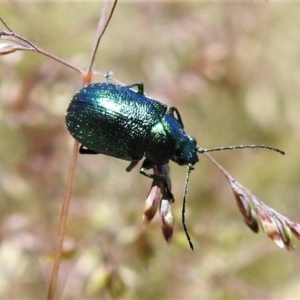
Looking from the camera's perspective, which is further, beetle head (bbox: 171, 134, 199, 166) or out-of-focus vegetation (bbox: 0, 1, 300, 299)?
out-of-focus vegetation (bbox: 0, 1, 300, 299)

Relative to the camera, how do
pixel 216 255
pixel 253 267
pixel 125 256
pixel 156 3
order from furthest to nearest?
pixel 156 3 < pixel 253 267 < pixel 216 255 < pixel 125 256

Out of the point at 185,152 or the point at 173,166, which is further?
the point at 173,166

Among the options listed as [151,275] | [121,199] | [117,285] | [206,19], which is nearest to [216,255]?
[151,275]

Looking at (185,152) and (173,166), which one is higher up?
(173,166)

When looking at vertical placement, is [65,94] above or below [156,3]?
below

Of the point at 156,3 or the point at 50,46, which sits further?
the point at 156,3

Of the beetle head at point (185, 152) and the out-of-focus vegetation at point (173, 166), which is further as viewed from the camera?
the out-of-focus vegetation at point (173, 166)

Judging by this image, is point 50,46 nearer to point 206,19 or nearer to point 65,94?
point 65,94

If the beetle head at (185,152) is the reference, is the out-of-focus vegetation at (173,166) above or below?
above
